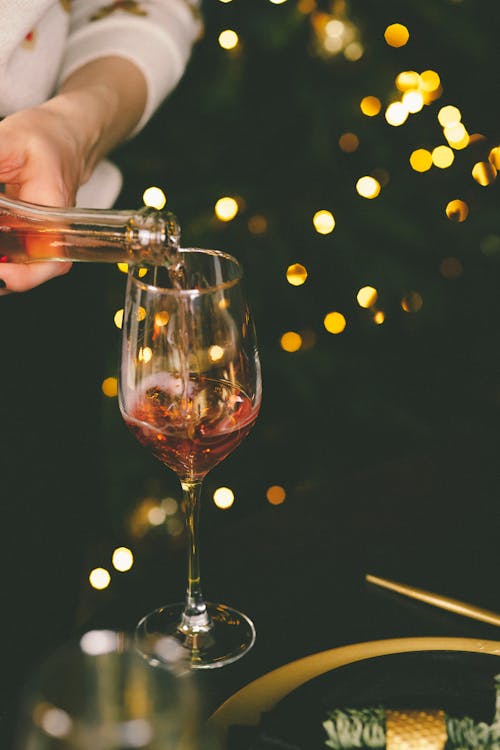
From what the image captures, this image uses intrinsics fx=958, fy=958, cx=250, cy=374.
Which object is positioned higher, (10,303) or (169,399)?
(10,303)

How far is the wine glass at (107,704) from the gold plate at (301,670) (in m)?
0.19

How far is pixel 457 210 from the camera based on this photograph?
1834mm

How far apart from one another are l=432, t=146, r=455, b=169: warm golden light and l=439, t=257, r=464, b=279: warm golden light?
242 mm

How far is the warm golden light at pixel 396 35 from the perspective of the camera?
166cm

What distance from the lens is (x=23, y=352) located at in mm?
993

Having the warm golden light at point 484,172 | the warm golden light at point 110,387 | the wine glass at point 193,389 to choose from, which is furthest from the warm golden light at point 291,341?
the wine glass at point 193,389

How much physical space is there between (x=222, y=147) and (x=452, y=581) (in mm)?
1059

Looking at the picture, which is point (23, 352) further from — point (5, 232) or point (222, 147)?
point (222, 147)

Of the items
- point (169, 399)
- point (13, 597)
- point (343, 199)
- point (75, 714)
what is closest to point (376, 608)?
point (169, 399)

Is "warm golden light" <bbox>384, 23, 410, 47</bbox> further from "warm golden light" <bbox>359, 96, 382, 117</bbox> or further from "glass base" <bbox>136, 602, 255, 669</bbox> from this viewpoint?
"glass base" <bbox>136, 602, 255, 669</bbox>

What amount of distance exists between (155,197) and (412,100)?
1.60ft

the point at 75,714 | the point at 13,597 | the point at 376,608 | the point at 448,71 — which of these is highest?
the point at 448,71

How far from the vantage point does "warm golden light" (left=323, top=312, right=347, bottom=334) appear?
72.1 inches

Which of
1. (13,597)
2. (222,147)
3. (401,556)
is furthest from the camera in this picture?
(222,147)
